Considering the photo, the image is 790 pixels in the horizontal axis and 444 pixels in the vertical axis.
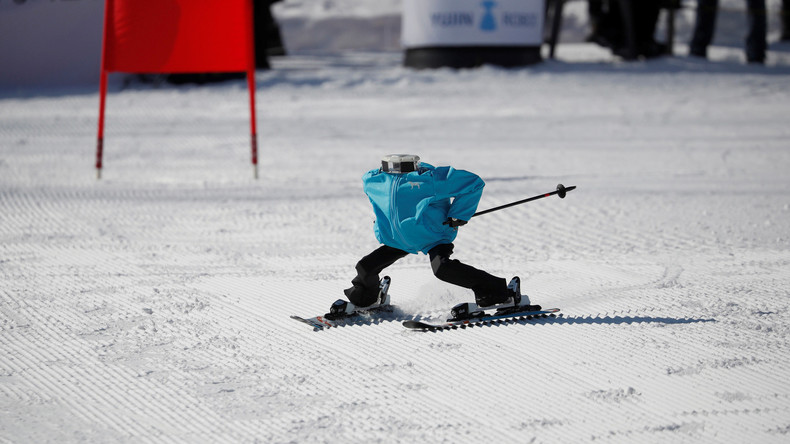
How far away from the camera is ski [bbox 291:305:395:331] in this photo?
353 cm

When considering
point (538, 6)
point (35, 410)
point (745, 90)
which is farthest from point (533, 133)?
point (35, 410)

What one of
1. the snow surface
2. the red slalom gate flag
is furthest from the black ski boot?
the red slalom gate flag

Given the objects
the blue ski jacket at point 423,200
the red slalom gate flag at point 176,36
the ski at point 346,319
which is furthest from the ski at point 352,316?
the red slalom gate flag at point 176,36

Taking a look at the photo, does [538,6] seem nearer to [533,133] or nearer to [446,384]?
Result: [533,133]

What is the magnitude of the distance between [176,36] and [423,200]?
14.8 ft

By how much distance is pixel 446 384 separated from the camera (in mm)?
2898

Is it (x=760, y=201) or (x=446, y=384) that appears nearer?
(x=446, y=384)

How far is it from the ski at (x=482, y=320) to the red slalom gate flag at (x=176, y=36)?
436cm

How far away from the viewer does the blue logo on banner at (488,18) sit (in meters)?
15.6

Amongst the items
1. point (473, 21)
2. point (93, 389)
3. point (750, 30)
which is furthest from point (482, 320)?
point (750, 30)

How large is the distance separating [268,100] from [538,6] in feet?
20.4

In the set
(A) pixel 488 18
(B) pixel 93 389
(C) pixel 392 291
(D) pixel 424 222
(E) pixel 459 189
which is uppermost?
(E) pixel 459 189

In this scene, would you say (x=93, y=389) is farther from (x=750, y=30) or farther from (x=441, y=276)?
(x=750, y=30)

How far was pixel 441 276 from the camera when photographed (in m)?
3.48
